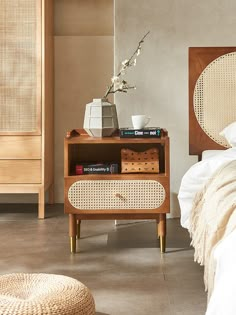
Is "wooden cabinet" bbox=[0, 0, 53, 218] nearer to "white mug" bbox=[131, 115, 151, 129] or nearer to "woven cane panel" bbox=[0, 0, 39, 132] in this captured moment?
"woven cane panel" bbox=[0, 0, 39, 132]

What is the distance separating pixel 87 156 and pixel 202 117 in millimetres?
814

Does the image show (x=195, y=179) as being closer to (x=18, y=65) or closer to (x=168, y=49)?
(x=168, y=49)

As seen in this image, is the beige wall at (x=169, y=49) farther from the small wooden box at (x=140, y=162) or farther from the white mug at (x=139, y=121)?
the small wooden box at (x=140, y=162)

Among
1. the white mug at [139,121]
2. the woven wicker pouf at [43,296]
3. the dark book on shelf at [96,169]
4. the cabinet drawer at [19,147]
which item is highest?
the white mug at [139,121]

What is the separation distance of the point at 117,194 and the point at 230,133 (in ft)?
2.63

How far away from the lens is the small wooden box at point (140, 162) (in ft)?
10.5

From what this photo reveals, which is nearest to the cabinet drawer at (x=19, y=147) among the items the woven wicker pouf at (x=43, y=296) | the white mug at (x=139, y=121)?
the white mug at (x=139, y=121)

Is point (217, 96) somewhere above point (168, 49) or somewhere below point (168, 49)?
below

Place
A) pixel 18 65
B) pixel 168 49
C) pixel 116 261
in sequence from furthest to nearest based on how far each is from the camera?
pixel 18 65 < pixel 168 49 < pixel 116 261

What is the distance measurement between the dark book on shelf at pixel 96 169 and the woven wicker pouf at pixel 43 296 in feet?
3.42

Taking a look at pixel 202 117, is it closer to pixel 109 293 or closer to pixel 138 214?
pixel 138 214

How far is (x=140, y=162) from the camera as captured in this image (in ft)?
10.5

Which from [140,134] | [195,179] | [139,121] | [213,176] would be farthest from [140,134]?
[213,176]

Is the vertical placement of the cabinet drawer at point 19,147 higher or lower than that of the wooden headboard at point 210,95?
lower
